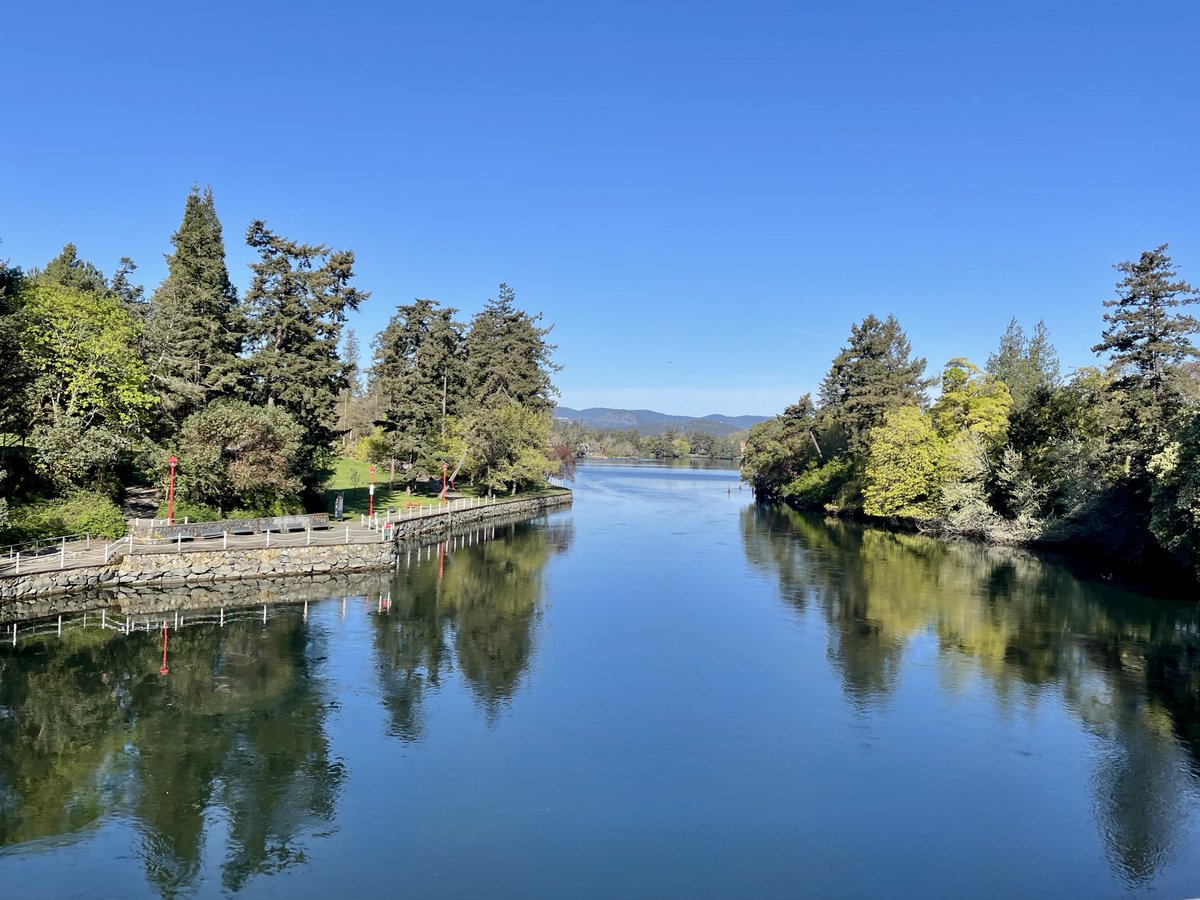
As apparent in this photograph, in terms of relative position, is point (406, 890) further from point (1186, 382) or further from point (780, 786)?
point (1186, 382)

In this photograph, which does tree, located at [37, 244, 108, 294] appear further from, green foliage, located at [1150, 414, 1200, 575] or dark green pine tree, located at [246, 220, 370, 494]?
green foliage, located at [1150, 414, 1200, 575]

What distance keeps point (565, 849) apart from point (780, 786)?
4.58 m

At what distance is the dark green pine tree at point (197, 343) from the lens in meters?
38.0

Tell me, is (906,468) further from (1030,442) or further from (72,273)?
(72,273)

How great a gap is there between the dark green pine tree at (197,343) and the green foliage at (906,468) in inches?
1812

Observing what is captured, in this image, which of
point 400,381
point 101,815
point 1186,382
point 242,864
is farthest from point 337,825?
point 400,381

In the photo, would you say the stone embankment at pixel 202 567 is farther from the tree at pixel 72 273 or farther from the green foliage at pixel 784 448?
the green foliage at pixel 784 448

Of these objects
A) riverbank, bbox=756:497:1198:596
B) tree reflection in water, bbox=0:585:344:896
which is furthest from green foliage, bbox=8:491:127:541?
riverbank, bbox=756:497:1198:596

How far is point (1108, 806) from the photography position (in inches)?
558

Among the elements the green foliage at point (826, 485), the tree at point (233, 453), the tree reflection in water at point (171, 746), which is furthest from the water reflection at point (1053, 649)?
the green foliage at point (826, 485)

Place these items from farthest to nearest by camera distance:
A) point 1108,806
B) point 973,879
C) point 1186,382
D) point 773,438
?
1. point 773,438
2. point 1186,382
3. point 1108,806
4. point 973,879

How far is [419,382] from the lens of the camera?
198ft

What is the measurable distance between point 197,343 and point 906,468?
4867cm

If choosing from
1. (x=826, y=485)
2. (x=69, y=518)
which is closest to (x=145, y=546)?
(x=69, y=518)
